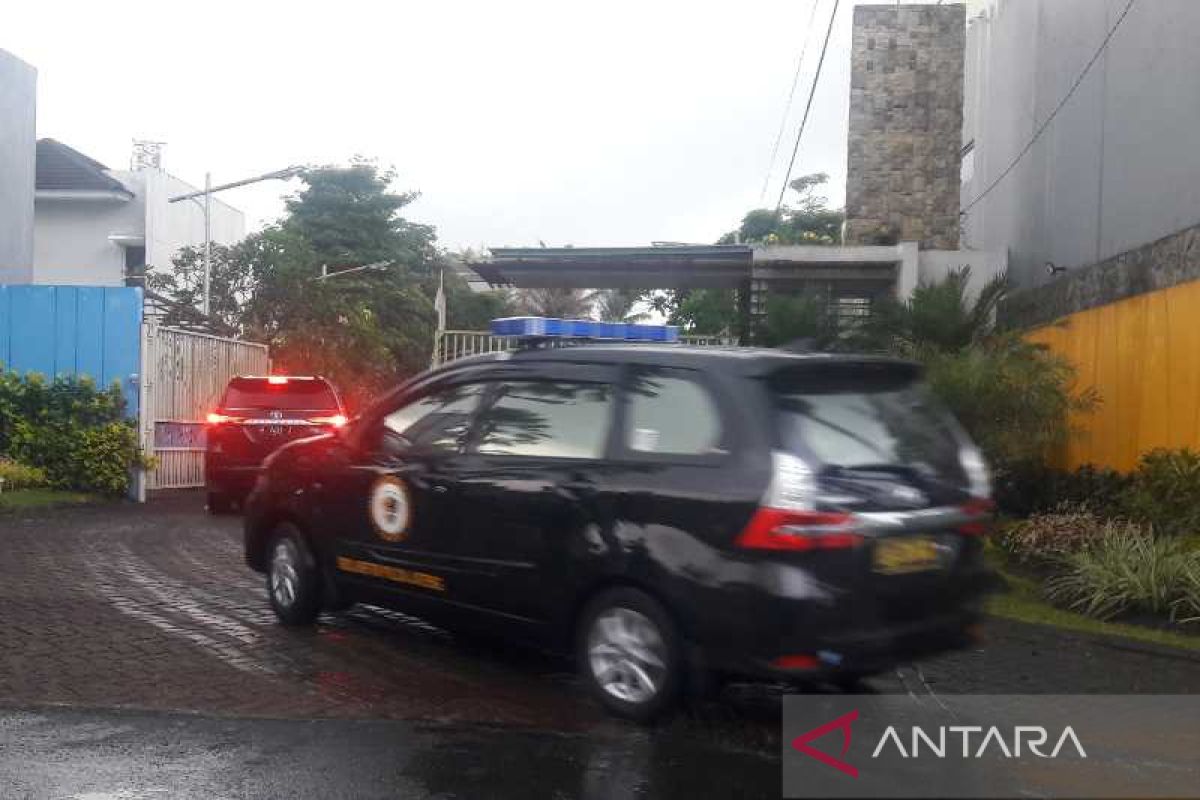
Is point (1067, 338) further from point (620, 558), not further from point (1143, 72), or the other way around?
point (620, 558)

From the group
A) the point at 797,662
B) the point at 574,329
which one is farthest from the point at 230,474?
the point at 797,662

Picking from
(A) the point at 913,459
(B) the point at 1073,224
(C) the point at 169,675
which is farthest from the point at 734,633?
(B) the point at 1073,224

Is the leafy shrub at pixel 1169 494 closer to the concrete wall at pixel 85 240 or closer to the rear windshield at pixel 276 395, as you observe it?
the rear windshield at pixel 276 395

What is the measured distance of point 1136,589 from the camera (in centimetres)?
812

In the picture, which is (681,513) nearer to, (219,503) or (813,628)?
(813,628)

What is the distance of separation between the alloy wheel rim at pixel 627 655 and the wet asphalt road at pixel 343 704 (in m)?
0.21

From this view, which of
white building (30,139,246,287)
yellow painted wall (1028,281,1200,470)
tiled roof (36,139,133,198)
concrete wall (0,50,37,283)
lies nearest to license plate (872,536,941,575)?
yellow painted wall (1028,281,1200,470)

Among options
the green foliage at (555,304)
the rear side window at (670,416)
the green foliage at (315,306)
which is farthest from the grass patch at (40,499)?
the green foliage at (555,304)

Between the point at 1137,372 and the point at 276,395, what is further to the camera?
the point at 276,395

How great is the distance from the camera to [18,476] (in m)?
14.1

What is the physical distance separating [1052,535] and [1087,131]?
605 cm

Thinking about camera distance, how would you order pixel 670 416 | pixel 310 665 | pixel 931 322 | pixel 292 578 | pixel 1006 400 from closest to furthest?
pixel 670 416 < pixel 310 665 < pixel 292 578 < pixel 1006 400 < pixel 931 322

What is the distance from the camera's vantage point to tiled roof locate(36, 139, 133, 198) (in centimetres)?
2880

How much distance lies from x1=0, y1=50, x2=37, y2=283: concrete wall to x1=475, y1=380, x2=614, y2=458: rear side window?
15.5 meters
